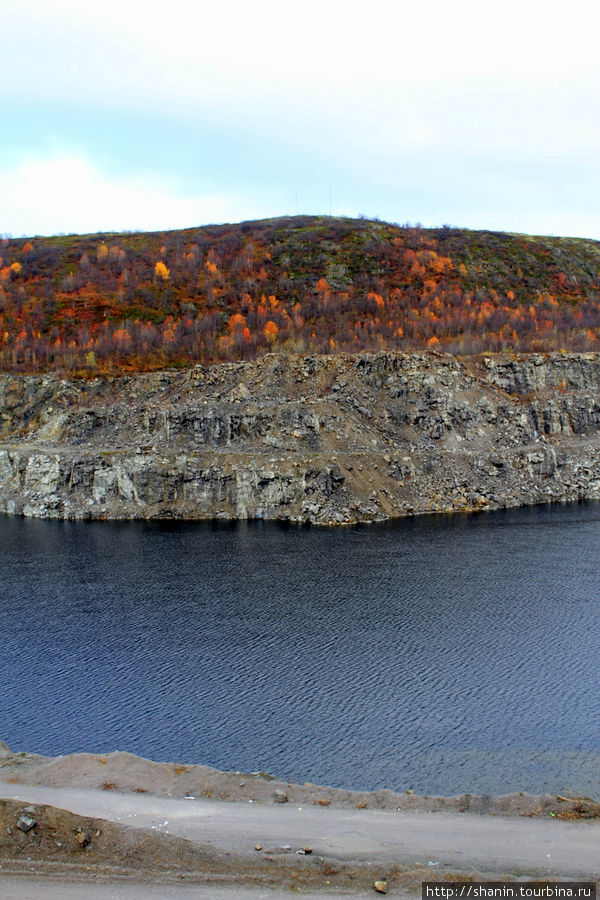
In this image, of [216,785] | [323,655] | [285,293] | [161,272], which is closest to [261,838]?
[216,785]

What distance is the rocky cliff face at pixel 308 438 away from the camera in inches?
2623

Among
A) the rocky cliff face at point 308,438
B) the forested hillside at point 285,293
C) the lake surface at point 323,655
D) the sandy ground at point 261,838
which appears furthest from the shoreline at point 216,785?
the forested hillside at point 285,293

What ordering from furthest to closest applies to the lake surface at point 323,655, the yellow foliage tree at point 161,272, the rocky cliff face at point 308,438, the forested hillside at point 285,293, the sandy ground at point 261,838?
the yellow foliage tree at point 161,272
the forested hillside at point 285,293
the rocky cliff face at point 308,438
the lake surface at point 323,655
the sandy ground at point 261,838

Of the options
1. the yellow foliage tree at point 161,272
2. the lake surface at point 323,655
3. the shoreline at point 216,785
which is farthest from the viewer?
the yellow foliage tree at point 161,272

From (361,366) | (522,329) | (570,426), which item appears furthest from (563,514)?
(522,329)

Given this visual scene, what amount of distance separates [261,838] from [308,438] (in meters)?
51.7

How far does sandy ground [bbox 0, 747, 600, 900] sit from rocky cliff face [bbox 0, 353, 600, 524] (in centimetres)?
4281

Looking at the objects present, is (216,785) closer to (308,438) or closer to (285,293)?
(308,438)

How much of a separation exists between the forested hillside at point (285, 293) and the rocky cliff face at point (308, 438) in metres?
7.16

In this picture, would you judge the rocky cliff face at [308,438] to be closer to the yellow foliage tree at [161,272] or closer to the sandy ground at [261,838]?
the yellow foliage tree at [161,272]

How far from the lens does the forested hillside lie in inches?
3489

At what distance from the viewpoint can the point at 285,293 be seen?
351 ft

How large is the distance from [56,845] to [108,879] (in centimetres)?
194

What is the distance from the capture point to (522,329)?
96.2 metres
